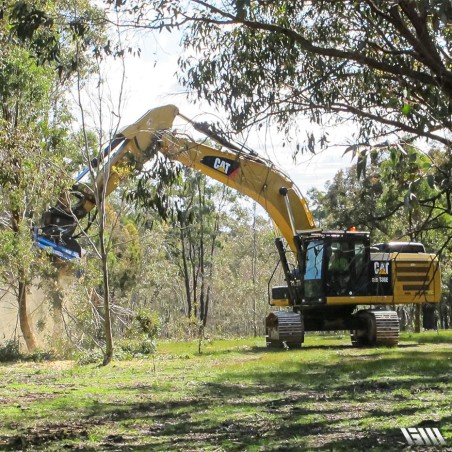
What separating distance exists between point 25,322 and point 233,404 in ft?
56.1

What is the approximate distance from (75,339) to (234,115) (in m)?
15.4

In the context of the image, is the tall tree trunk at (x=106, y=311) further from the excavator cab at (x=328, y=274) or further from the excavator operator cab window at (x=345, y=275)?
the excavator operator cab window at (x=345, y=275)

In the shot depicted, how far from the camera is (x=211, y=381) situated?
13711 mm

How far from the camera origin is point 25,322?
87.6ft

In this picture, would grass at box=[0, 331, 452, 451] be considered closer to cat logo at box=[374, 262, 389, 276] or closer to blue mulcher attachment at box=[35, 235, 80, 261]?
cat logo at box=[374, 262, 389, 276]

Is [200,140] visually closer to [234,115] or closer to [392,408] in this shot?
[234,115]

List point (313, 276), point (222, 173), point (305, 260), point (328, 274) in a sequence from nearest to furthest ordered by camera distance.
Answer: point (222, 173) < point (305, 260) < point (328, 274) < point (313, 276)

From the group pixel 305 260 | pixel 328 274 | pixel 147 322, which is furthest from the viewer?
pixel 147 322

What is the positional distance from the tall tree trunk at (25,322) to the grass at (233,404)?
25.7 ft

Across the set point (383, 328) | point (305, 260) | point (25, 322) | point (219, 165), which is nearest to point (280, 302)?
point (305, 260)

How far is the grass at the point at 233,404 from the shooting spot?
8117 mm

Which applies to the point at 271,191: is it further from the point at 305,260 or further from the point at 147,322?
the point at 147,322

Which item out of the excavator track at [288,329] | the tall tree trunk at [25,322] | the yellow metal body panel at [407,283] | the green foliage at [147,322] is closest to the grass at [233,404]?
the excavator track at [288,329]

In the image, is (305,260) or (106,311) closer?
(106,311)
